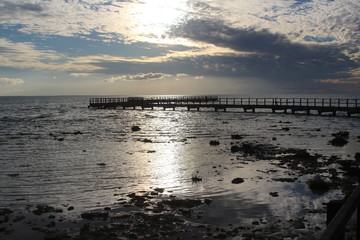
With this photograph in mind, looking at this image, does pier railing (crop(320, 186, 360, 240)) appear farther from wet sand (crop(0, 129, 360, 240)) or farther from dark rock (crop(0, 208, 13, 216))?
dark rock (crop(0, 208, 13, 216))

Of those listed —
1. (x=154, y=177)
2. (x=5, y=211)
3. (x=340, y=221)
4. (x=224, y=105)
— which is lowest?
(x=154, y=177)

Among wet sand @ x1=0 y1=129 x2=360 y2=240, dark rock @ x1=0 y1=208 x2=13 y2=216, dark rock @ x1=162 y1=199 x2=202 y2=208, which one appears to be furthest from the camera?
dark rock @ x1=162 y1=199 x2=202 y2=208

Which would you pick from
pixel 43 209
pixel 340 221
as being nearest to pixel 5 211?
pixel 43 209

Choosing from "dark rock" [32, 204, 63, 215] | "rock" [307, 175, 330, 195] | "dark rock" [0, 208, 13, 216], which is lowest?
"dark rock" [32, 204, 63, 215]

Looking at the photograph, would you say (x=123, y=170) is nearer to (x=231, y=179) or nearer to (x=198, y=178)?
(x=198, y=178)

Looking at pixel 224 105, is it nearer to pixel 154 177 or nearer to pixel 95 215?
pixel 154 177

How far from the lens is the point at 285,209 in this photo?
10.5m

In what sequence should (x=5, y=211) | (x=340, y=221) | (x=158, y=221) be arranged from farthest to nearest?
1. (x=5, y=211)
2. (x=158, y=221)
3. (x=340, y=221)

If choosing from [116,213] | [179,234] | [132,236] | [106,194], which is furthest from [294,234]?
[106,194]

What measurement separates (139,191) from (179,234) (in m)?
4.48

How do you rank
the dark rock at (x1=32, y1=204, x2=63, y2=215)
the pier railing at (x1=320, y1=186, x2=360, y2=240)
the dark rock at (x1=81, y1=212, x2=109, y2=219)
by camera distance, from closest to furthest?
the pier railing at (x1=320, y1=186, x2=360, y2=240) < the dark rock at (x1=81, y1=212, x2=109, y2=219) < the dark rock at (x1=32, y1=204, x2=63, y2=215)

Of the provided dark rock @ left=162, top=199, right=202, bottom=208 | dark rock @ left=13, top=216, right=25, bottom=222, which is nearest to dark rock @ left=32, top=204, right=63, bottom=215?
dark rock @ left=13, top=216, right=25, bottom=222

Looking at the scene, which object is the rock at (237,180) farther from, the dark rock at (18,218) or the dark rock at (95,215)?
the dark rock at (18,218)

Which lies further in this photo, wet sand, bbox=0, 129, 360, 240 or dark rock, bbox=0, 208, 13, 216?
dark rock, bbox=0, 208, 13, 216
